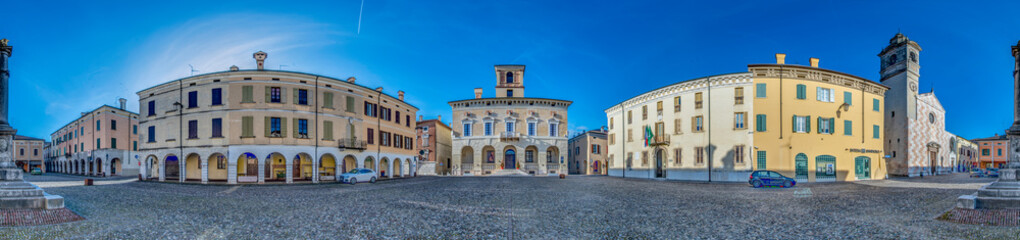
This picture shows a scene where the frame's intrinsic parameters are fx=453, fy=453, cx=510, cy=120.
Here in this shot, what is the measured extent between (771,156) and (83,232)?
114ft

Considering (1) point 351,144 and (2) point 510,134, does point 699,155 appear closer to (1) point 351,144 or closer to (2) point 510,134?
(2) point 510,134

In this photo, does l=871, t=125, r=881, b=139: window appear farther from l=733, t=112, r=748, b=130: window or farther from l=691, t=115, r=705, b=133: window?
l=691, t=115, r=705, b=133: window

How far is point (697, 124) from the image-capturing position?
3425 centimetres

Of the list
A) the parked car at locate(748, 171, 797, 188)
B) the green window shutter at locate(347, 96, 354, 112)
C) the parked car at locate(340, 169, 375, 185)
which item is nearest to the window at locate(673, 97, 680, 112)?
the parked car at locate(748, 171, 797, 188)

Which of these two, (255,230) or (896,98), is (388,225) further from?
(896,98)

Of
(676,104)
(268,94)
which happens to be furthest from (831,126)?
(268,94)

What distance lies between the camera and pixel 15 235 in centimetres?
862

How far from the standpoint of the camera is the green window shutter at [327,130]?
104ft

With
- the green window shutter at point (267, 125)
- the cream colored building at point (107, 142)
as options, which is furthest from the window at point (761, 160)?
the cream colored building at point (107, 142)

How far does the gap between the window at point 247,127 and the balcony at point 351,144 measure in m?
5.60

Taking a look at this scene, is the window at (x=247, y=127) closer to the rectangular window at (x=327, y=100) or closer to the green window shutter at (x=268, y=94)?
the green window shutter at (x=268, y=94)

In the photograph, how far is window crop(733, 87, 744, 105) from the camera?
105 ft

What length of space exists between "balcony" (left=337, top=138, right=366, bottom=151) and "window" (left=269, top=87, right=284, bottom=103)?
493 centimetres

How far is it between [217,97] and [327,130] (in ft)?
23.0
